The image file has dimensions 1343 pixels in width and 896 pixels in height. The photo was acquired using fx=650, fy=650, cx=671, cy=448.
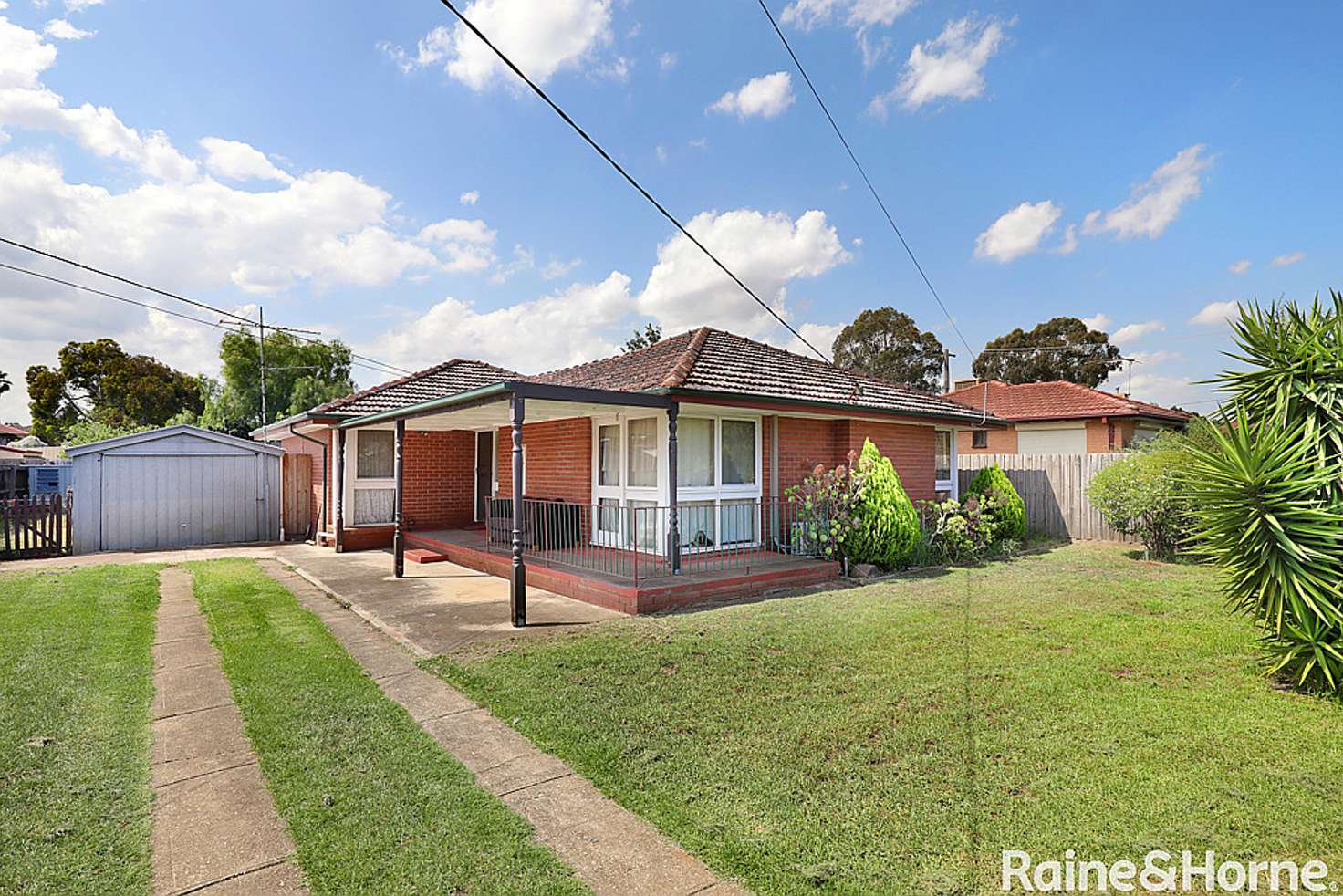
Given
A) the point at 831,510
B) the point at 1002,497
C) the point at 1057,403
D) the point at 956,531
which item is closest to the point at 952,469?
the point at 1002,497

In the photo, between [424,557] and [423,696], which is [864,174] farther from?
[423,696]

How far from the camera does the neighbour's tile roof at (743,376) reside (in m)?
9.84

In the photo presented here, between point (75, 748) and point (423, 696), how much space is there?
6.78 feet

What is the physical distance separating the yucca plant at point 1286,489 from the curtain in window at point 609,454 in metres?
7.69

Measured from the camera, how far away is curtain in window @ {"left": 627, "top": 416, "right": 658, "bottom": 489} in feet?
33.9

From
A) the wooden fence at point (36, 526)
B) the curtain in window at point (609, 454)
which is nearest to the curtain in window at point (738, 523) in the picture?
the curtain in window at point (609, 454)

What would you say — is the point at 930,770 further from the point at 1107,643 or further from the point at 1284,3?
the point at 1284,3

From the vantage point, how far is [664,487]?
10.0 m

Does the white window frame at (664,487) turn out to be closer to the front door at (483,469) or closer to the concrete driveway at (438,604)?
the concrete driveway at (438,604)

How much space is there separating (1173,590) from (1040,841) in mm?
8168

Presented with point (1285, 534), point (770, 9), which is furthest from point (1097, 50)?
point (1285, 534)

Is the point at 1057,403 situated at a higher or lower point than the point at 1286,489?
higher

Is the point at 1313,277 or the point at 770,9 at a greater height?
the point at 770,9

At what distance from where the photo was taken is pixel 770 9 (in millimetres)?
8219
